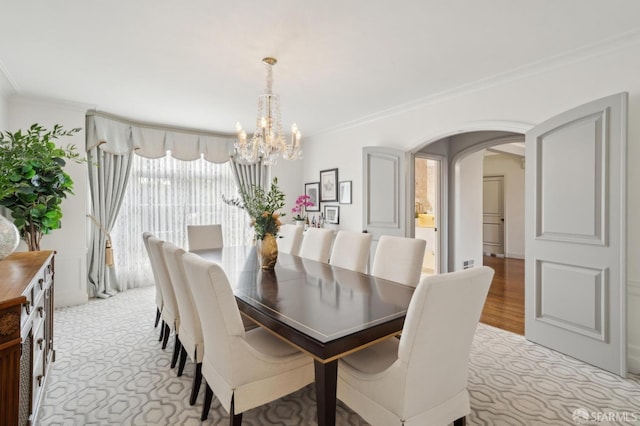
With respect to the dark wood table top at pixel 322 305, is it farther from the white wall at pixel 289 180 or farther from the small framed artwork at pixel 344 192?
the white wall at pixel 289 180

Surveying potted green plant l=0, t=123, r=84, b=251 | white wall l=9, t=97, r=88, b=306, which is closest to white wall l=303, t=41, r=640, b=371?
potted green plant l=0, t=123, r=84, b=251

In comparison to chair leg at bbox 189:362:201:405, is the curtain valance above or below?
above

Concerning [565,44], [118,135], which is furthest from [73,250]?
[565,44]

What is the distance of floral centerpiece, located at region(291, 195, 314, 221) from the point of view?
17.0ft

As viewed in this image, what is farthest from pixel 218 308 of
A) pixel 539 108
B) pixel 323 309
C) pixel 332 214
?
pixel 332 214

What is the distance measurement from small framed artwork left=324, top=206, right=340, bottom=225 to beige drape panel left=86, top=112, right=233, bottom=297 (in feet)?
9.07

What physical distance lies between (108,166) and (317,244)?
332 centimetres

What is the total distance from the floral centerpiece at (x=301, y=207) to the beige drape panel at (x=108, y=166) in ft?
7.38

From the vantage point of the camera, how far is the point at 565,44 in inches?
100

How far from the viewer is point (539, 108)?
296 cm

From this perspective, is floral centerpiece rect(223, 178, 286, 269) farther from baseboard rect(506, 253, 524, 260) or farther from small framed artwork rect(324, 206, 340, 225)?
baseboard rect(506, 253, 524, 260)

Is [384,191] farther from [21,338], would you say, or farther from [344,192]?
[21,338]

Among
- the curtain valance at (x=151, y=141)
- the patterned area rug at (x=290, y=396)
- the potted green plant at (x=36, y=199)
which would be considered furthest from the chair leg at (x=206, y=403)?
the curtain valance at (x=151, y=141)

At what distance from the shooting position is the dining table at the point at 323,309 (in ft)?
4.63
